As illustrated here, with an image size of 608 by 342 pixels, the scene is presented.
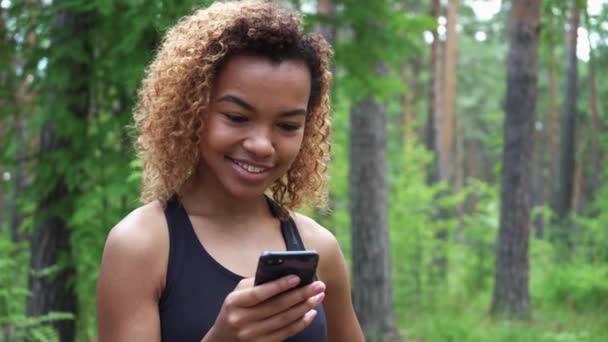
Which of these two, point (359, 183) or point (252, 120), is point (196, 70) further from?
point (359, 183)

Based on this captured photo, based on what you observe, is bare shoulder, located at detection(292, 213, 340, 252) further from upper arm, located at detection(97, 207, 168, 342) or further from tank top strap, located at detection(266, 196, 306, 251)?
upper arm, located at detection(97, 207, 168, 342)

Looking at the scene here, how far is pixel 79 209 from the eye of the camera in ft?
16.8

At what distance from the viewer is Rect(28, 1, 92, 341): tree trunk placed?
547 centimetres

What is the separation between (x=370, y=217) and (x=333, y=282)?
24.3ft

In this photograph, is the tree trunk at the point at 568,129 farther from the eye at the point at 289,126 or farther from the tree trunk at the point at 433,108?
the eye at the point at 289,126

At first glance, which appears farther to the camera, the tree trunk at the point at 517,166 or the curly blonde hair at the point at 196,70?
the tree trunk at the point at 517,166

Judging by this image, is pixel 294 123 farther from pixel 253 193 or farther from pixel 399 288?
pixel 399 288

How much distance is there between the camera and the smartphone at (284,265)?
60.0 inches

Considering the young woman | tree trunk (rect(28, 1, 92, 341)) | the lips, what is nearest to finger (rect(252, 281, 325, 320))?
the young woman

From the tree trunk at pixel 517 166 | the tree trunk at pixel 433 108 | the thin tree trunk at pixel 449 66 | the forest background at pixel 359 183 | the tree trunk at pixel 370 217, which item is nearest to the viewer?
the forest background at pixel 359 183

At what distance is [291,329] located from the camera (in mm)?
1633

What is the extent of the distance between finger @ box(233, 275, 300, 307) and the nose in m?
0.37

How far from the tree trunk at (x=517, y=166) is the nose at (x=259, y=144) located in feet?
31.7

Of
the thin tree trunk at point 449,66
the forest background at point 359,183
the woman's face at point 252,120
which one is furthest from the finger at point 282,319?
the thin tree trunk at point 449,66
